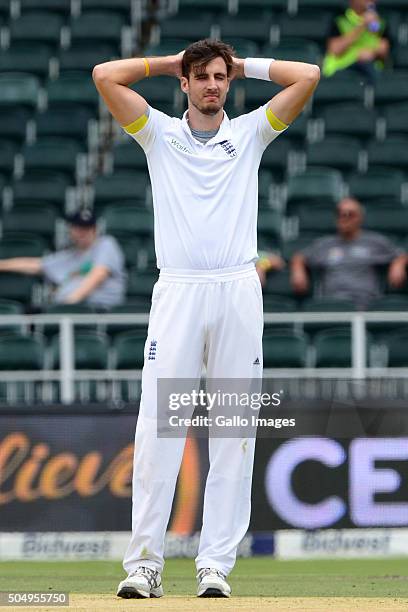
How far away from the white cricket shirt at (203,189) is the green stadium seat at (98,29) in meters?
9.73

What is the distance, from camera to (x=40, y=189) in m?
13.7

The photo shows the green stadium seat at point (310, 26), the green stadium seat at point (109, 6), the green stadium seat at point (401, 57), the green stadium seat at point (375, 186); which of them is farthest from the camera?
the green stadium seat at point (109, 6)

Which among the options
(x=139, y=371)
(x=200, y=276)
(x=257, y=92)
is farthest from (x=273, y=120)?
(x=257, y=92)

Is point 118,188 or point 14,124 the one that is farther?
point 14,124

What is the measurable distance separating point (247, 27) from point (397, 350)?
563 centimetres

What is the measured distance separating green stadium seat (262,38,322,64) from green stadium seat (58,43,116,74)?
68.0 inches

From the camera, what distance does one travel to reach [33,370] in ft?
35.4

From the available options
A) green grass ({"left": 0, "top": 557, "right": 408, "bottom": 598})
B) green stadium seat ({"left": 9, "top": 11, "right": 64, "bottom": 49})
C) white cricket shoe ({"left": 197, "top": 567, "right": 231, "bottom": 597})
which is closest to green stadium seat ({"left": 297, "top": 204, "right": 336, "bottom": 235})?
green grass ({"left": 0, "top": 557, "right": 408, "bottom": 598})

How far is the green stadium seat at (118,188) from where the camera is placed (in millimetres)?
13602

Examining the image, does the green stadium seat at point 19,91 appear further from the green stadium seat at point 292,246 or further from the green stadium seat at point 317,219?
the green stadium seat at point 292,246

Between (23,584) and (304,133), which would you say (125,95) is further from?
(304,133)

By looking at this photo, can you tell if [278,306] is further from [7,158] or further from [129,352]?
[7,158]

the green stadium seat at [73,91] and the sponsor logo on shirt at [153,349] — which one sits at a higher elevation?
the green stadium seat at [73,91]

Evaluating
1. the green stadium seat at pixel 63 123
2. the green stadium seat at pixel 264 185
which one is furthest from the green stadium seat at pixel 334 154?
the green stadium seat at pixel 63 123
